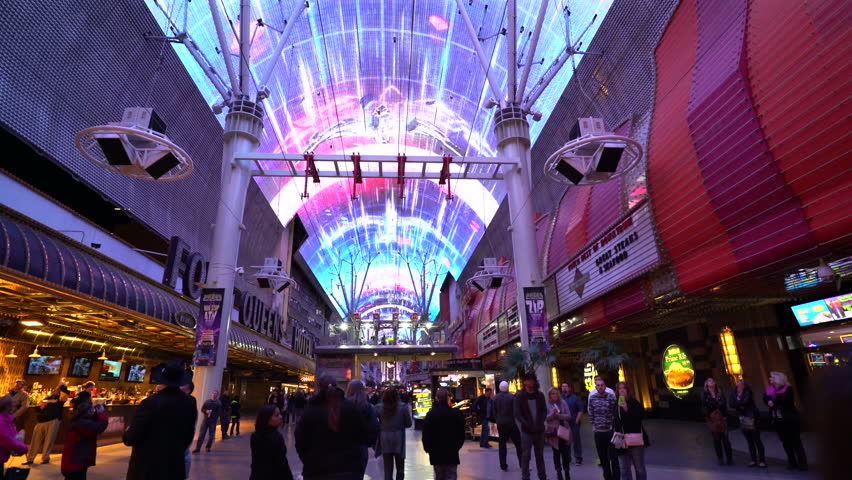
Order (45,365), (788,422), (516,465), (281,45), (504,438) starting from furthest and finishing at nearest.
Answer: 1. (281,45)
2. (45,365)
3. (516,465)
4. (504,438)
5. (788,422)

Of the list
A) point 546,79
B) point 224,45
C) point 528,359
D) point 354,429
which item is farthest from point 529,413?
point 224,45

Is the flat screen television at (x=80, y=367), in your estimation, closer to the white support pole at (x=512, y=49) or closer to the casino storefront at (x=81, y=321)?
the casino storefront at (x=81, y=321)

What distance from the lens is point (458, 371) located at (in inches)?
740

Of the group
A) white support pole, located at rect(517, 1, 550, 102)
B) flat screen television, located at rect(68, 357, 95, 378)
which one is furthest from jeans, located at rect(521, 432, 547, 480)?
flat screen television, located at rect(68, 357, 95, 378)

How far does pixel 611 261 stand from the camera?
11.5 metres

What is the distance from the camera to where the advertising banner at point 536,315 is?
13.1m

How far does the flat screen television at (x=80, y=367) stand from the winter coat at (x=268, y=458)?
14.9 meters

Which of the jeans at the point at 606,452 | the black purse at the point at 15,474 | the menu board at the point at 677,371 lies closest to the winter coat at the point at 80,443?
the black purse at the point at 15,474

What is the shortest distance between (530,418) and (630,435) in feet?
5.30

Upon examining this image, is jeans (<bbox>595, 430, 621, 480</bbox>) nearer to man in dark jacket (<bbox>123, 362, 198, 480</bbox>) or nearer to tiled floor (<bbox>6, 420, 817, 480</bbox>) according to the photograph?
tiled floor (<bbox>6, 420, 817, 480</bbox>)

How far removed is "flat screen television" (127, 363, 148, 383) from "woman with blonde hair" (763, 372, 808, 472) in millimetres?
20458

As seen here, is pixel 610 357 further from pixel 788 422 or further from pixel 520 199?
pixel 788 422

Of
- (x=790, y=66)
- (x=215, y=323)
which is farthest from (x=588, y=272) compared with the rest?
(x=215, y=323)

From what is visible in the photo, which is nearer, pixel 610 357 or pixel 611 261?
pixel 611 261
